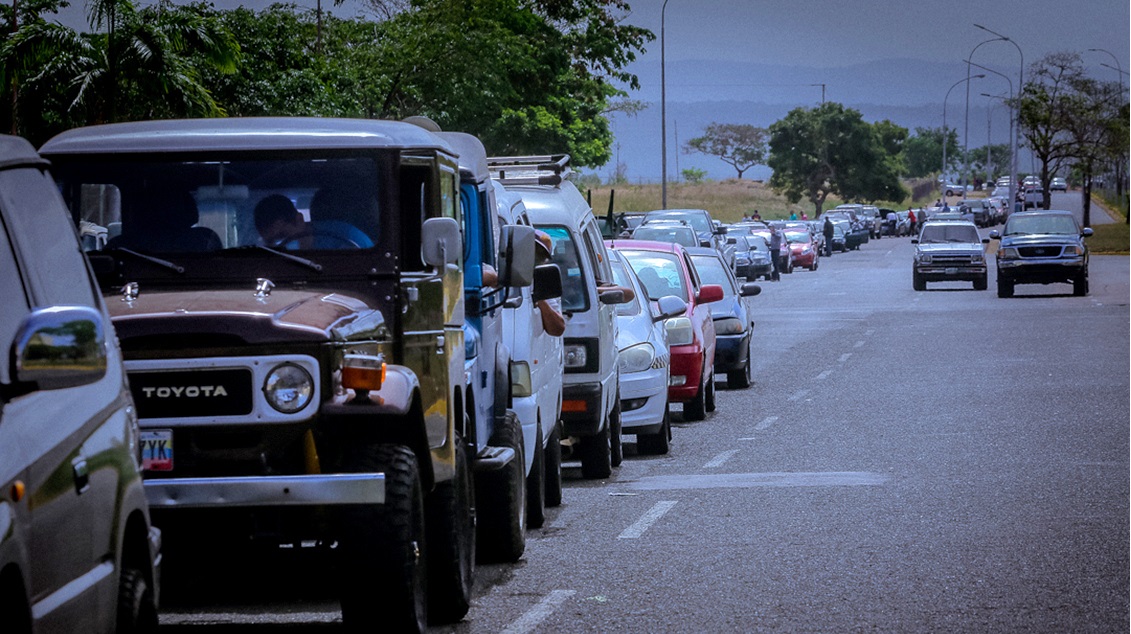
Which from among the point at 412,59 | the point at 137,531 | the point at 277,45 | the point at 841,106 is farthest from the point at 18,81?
the point at 841,106

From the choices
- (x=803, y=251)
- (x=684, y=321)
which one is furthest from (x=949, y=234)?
(x=684, y=321)

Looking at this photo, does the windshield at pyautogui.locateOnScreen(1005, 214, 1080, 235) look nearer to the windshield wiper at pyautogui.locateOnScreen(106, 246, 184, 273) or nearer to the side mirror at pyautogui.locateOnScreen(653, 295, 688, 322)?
the side mirror at pyautogui.locateOnScreen(653, 295, 688, 322)

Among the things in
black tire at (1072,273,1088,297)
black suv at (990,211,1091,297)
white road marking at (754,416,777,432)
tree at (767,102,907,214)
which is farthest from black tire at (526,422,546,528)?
tree at (767,102,907,214)

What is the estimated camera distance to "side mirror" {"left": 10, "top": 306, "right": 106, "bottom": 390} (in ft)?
12.8

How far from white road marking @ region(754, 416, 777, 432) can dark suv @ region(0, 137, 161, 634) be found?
37.3 feet

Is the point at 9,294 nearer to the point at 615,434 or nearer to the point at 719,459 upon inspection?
the point at 615,434

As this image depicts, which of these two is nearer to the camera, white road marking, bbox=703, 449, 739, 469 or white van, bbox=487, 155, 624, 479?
white van, bbox=487, 155, 624, 479

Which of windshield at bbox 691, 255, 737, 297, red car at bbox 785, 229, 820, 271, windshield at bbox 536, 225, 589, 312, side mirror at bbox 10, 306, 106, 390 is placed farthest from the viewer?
red car at bbox 785, 229, 820, 271

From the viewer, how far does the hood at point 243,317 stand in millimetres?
6910

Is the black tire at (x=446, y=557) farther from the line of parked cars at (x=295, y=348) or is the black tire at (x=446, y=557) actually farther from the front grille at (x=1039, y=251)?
the front grille at (x=1039, y=251)

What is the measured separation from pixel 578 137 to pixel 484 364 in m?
46.2

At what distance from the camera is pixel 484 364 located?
952 cm

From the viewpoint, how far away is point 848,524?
10.7 m

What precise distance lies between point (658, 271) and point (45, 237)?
1376 centimetres
